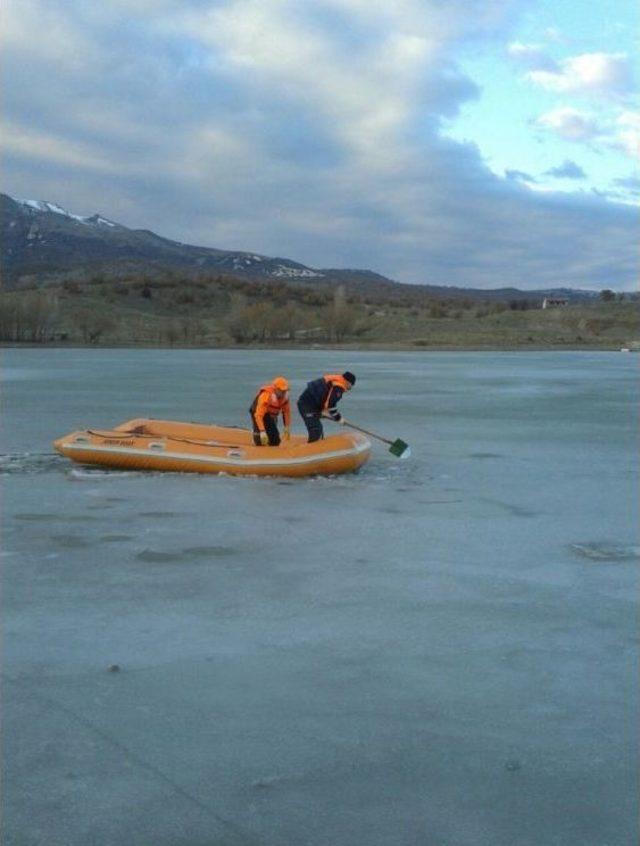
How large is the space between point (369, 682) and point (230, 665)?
610 millimetres

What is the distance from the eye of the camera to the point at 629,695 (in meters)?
3.94

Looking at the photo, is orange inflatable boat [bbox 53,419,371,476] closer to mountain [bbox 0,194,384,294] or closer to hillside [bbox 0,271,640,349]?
hillside [bbox 0,271,640,349]

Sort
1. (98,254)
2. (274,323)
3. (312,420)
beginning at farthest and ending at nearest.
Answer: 1. (98,254)
2. (274,323)
3. (312,420)

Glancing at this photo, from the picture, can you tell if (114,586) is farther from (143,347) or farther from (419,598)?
(143,347)

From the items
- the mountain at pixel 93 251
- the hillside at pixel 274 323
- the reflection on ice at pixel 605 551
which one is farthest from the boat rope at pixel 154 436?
the mountain at pixel 93 251

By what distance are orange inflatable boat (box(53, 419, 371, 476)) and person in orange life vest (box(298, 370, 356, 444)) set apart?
0.30 meters

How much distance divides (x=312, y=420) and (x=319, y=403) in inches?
7.5

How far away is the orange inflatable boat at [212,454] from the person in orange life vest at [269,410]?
0.17 m

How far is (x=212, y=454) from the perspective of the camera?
9.59 meters

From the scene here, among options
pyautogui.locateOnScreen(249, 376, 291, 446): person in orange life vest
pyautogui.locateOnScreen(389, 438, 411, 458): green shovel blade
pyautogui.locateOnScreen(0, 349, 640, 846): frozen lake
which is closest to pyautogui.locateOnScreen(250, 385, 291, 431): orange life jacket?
pyautogui.locateOnScreen(249, 376, 291, 446): person in orange life vest

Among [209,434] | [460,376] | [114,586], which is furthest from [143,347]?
[114,586]

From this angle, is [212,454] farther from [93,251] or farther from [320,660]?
[93,251]

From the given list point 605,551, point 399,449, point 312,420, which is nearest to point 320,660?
point 605,551

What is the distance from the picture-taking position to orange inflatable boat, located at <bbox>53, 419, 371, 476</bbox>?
9469 mm
